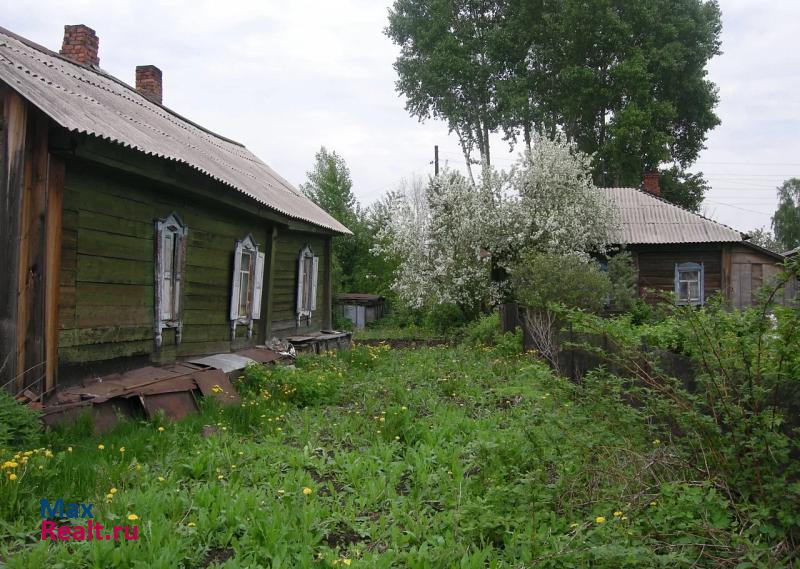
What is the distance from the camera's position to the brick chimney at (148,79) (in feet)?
42.8

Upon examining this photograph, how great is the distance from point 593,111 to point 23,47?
2461 centimetres

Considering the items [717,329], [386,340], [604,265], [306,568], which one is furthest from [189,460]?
[604,265]

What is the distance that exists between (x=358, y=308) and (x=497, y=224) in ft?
30.9

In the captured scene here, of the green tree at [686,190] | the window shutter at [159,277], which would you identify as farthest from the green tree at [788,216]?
the window shutter at [159,277]

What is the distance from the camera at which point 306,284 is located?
1439 centimetres

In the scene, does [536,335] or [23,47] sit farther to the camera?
[536,335]

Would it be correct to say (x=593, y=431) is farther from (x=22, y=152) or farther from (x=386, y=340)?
(x=386, y=340)

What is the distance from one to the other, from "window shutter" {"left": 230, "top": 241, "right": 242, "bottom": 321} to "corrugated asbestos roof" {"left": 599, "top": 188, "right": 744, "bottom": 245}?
13462 millimetres

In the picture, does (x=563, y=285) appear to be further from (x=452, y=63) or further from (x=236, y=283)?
(x=452, y=63)

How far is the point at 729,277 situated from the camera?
20.4 meters

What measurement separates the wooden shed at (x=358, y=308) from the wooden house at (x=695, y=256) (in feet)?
34.0

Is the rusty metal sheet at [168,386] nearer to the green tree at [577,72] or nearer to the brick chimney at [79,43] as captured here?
the brick chimney at [79,43]

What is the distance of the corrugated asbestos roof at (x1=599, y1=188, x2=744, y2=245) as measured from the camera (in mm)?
20250

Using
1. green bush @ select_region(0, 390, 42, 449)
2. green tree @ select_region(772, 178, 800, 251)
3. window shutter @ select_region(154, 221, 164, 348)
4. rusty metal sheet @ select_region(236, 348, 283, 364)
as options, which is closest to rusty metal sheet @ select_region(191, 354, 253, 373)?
rusty metal sheet @ select_region(236, 348, 283, 364)
